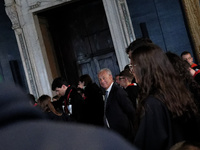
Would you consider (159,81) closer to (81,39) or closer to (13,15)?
(13,15)

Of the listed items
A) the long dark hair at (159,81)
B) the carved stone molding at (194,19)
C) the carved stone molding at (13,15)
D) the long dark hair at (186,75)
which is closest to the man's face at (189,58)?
the carved stone molding at (194,19)

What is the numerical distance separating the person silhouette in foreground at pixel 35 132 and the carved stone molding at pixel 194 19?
9.42 meters

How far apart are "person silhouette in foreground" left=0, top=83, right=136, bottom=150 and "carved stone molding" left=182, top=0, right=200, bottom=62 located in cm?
942

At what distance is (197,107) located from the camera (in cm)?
236

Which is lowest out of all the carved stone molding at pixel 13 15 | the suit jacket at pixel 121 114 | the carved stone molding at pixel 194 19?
the suit jacket at pixel 121 114

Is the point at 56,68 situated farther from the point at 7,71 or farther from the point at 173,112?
the point at 173,112

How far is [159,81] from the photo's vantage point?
89.9 inches

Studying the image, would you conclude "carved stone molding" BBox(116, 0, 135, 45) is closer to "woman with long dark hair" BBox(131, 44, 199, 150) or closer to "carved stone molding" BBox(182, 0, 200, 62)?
"carved stone molding" BBox(182, 0, 200, 62)

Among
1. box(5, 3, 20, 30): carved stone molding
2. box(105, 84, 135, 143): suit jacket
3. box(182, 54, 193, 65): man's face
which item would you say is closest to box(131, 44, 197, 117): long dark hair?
box(105, 84, 135, 143): suit jacket

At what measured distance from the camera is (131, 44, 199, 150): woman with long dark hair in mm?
2158

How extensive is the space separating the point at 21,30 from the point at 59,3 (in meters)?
1.59

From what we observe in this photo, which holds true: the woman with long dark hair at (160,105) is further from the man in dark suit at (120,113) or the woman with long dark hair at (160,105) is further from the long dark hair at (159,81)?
the man in dark suit at (120,113)

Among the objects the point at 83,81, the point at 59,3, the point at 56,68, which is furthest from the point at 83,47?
the point at 83,81

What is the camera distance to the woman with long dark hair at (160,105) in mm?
2158
